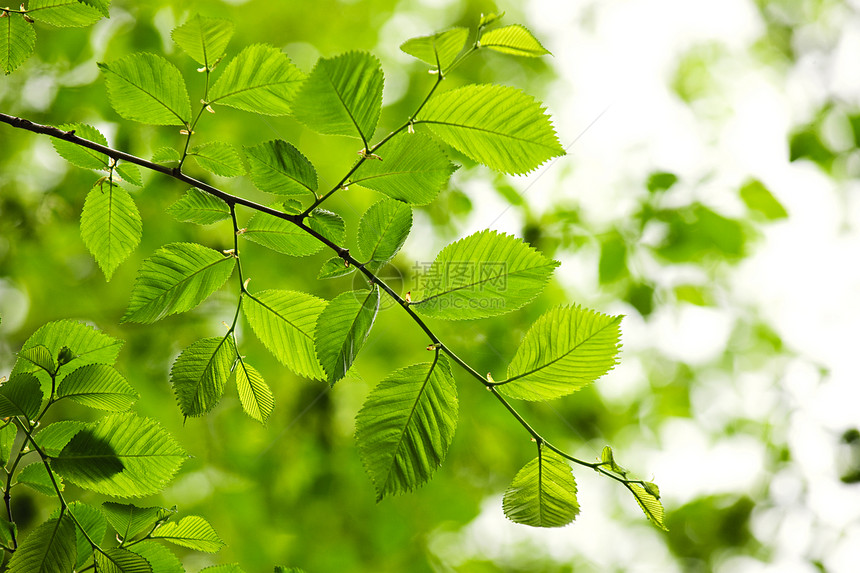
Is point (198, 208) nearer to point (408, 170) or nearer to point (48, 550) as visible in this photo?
point (408, 170)

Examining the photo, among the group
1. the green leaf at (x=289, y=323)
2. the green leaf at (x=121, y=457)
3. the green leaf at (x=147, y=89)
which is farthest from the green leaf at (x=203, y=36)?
the green leaf at (x=121, y=457)

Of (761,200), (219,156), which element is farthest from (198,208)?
(761,200)

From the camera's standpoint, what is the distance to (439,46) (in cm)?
Result: 42

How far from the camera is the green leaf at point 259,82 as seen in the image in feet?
1.64

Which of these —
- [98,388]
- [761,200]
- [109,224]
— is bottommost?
[761,200]

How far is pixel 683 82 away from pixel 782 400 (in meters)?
1.16

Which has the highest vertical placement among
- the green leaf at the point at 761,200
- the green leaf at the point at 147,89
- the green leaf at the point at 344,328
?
the green leaf at the point at 147,89

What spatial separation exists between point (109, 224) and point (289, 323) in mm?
228

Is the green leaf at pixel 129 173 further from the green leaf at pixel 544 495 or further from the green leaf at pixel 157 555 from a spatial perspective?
the green leaf at pixel 544 495

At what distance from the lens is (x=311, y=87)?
0.41m

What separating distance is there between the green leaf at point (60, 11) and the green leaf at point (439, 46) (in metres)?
0.36

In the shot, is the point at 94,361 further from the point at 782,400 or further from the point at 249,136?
the point at 782,400

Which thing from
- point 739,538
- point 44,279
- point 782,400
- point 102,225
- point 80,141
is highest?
point 80,141

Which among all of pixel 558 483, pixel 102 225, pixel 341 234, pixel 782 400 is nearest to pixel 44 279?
pixel 102 225
